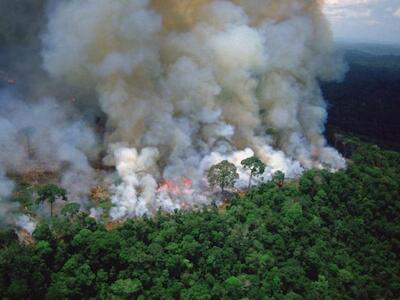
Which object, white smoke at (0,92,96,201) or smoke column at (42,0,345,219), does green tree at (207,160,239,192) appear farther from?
white smoke at (0,92,96,201)

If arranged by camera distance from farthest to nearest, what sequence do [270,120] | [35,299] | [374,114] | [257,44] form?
1. [374,114]
2. [270,120]
3. [257,44]
4. [35,299]

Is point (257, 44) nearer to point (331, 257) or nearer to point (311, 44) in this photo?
point (311, 44)

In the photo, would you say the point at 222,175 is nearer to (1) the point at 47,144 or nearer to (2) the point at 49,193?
(2) the point at 49,193

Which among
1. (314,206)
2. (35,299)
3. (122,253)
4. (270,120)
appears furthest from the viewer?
(270,120)

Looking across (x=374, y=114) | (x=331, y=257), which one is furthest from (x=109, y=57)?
(x=374, y=114)

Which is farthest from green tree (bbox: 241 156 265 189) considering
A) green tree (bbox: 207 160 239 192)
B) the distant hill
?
the distant hill

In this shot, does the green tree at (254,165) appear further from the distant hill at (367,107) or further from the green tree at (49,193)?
the distant hill at (367,107)

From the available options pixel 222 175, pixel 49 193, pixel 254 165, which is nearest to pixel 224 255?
pixel 222 175
